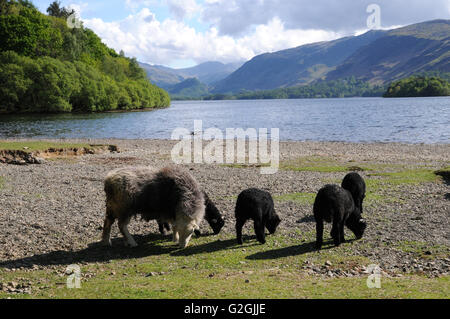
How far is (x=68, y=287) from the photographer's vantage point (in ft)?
28.0

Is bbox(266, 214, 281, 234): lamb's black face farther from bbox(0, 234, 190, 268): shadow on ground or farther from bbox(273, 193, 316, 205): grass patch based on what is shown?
bbox(273, 193, 316, 205): grass patch

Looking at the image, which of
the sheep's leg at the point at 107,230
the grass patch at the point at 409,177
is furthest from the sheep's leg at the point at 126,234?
the grass patch at the point at 409,177

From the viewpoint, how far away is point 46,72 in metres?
103

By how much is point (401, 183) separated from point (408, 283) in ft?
47.2

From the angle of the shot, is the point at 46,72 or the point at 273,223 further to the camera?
the point at 46,72

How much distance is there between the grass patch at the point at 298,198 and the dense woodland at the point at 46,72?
97.5 metres

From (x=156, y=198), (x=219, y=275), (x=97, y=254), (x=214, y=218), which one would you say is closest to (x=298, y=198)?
(x=214, y=218)

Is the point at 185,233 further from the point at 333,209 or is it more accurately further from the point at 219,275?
the point at 333,209

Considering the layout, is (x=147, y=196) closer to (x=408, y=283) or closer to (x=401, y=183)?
(x=408, y=283)

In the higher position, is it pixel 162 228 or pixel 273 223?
pixel 273 223

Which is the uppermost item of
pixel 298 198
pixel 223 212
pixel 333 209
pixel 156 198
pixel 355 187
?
pixel 156 198

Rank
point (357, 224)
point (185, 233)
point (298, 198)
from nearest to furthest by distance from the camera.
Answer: point (185, 233), point (357, 224), point (298, 198)

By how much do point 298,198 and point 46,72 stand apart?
333 ft

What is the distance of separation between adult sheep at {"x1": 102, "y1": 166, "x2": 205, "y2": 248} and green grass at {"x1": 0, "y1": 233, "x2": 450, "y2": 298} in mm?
917
